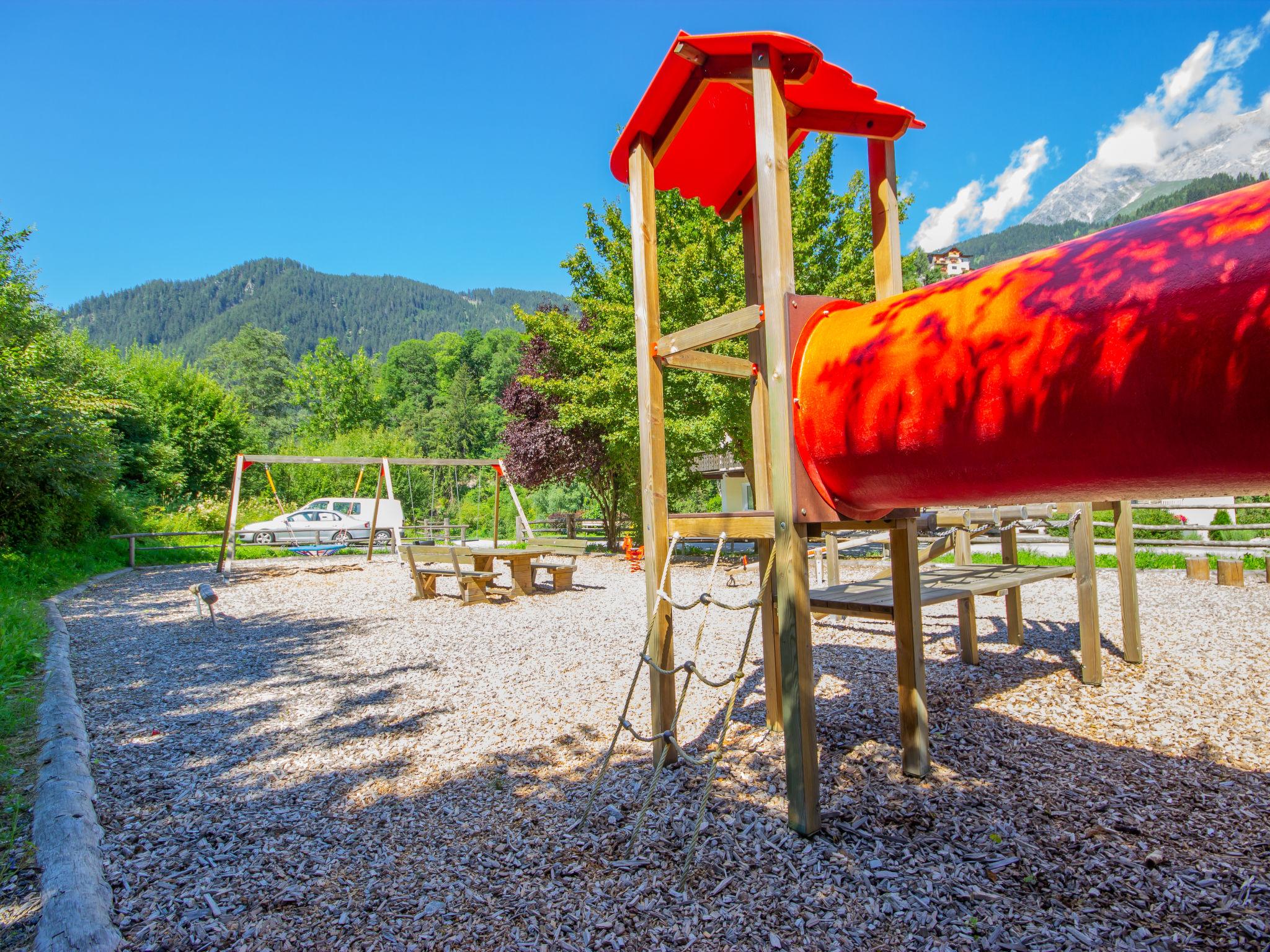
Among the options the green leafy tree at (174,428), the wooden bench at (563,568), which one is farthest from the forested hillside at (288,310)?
the wooden bench at (563,568)

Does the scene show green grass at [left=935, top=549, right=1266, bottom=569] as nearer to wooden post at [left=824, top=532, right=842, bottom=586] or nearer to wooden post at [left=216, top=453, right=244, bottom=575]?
wooden post at [left=824, top=532, right=842, bottom=586]

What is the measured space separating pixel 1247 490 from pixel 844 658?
3.97 m

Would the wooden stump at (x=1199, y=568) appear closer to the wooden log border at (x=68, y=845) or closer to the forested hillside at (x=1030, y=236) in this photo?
the wooden log border at (x=68, y=845)

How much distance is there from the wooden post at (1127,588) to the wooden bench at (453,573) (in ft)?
23.1

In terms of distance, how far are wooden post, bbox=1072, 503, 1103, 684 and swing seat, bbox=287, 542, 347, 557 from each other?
17.7 metres

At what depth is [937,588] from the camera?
4422 millimetres

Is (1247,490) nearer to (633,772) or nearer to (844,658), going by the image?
(633,772)

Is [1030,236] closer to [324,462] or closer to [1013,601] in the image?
[324,462]

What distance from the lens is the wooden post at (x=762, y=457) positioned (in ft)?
12.4

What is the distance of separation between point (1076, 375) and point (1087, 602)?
11.1 feet

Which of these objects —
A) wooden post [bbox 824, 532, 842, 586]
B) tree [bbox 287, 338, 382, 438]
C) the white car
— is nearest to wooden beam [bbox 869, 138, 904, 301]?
wooden post [bbox 824, 532, 842, 586]

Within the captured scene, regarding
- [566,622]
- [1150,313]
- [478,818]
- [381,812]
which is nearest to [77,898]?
[381,812]

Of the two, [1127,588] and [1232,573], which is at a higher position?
[1127,588]

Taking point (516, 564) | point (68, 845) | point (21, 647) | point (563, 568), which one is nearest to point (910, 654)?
point (68, 845)
